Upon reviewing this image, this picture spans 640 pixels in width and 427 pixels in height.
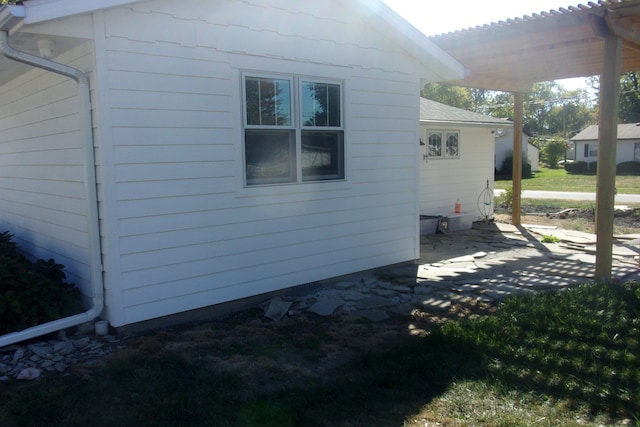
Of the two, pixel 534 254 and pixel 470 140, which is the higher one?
pixel 470 140

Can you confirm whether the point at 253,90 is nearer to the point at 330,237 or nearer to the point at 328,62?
the point at 328,62

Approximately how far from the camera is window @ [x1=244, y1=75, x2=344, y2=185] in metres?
5.93

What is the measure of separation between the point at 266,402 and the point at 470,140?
1058 centimetres

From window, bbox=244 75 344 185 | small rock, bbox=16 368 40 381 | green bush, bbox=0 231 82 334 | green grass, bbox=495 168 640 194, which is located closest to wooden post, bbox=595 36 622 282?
window, bbox=244 75 344 185

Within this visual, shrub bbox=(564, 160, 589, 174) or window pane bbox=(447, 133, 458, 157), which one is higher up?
window pane bbox=(447, 133, 458, 157)

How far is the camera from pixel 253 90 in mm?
5906

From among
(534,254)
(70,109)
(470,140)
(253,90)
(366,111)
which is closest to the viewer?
(70,109)

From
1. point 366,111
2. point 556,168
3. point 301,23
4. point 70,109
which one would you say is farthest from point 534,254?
point 556,168

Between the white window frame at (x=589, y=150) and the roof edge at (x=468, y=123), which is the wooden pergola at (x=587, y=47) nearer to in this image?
the roof edge at (x=468, y=123)

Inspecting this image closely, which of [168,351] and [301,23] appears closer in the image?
[168,351]

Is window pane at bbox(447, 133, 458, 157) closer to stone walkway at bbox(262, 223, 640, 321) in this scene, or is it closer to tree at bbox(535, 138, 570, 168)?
stone walkway at bbox(262, 223, 640, 321)

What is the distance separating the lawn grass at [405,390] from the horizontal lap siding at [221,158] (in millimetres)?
1235

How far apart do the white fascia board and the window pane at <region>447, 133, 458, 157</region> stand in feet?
30.3

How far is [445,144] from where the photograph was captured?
40.6 ft
